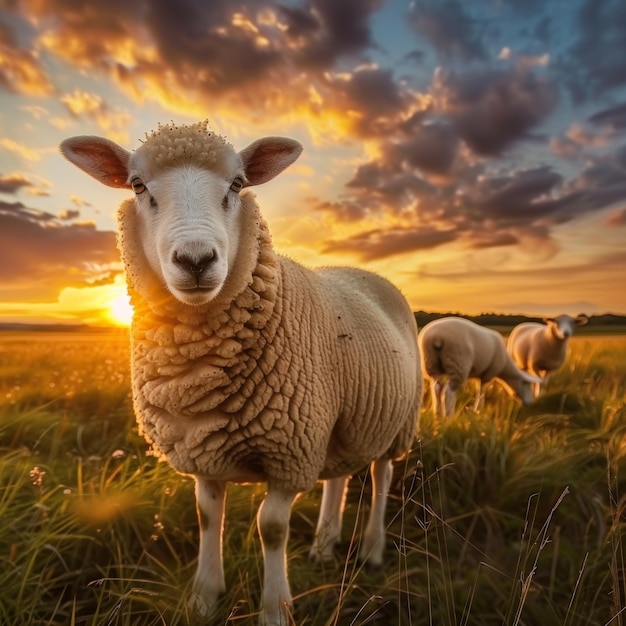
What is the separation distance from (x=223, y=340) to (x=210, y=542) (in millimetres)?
1136

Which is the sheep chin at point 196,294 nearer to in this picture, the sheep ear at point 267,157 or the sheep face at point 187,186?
the sheep face at point 187,186

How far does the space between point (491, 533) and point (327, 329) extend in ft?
6.82

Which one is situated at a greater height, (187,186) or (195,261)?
(187,186)

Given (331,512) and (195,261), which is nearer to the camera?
(195,261)

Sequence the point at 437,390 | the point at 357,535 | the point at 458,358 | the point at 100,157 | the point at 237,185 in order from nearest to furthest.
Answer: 1. the point at 237,185
2. the point at 100,157
3. the point at 357,535
4. the point at 458,358
5. the point at 437,390

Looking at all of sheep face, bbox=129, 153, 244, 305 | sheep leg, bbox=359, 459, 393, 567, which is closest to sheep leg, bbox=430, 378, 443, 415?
sheep leg, bbox=359, 459, 393, 567

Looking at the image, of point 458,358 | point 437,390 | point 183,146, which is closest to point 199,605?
point 183,146

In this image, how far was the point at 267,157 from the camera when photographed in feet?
8.68

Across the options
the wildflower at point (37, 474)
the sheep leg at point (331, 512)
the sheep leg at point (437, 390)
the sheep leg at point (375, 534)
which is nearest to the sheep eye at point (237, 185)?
the wildflower at point (37, 474)

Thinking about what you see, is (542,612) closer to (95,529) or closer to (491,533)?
(491,533)

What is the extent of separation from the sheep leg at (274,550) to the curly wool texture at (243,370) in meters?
0.11

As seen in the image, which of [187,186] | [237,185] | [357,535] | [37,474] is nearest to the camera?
[187,186]

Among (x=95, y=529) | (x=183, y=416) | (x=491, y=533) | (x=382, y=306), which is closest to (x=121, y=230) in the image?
(x=183, y=416)

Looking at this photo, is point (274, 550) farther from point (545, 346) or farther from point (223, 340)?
point (545, 346)
